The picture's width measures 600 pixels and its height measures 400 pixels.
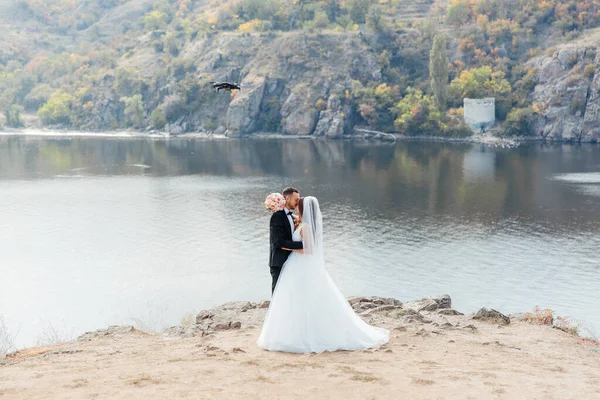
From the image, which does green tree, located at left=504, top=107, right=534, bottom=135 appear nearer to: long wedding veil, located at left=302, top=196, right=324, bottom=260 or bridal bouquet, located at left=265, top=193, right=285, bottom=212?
long wedding veil, located at left=302, top=196, right=324, bottom=260

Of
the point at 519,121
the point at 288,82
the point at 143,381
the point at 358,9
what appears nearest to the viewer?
the point at 143,381

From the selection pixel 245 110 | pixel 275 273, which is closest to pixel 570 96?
pixel 245 110

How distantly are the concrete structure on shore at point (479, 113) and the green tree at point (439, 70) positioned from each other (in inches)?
139

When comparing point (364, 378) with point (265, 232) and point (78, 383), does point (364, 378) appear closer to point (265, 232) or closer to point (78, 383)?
point (78, 383)

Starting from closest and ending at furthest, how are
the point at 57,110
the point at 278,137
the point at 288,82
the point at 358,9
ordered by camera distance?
the point at 278,137 < the point at 288,82 < the point at 358,9 < the point at 57,110

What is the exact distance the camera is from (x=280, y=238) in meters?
15.5

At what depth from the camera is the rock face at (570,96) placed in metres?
112

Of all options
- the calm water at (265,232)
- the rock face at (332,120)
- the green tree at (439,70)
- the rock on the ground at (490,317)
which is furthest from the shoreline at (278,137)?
the rock on the ground at (490,317)

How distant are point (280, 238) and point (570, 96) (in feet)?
352

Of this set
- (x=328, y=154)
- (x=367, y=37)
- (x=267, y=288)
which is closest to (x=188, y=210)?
(x=267, y=288)

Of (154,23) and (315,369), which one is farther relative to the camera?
(154,23)

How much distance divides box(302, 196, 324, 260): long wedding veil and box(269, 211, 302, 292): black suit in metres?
0.20

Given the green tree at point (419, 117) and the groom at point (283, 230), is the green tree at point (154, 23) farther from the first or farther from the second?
the groom at point (283, 230)

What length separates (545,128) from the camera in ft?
376
